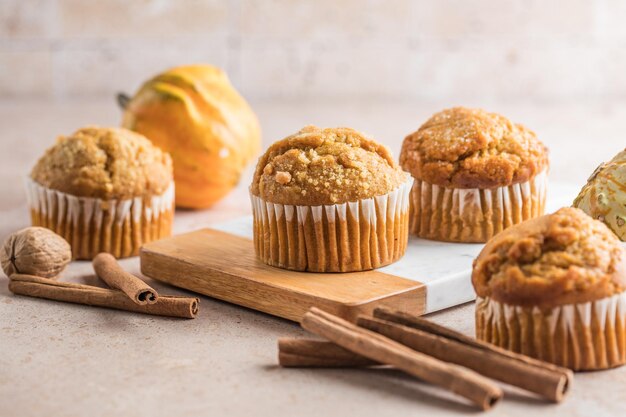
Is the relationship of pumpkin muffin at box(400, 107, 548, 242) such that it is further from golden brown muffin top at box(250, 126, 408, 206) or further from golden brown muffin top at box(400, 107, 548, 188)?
golden brown muffin top at box(250, 126, 408, 206)

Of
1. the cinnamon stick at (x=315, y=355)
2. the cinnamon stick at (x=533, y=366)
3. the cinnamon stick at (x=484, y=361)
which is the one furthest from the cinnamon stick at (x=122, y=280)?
the cinnamon stick at (x=533, y=366)

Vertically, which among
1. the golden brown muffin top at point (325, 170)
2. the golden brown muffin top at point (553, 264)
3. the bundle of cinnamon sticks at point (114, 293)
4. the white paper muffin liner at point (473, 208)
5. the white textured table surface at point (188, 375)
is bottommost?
the white textured table surface at point (188, 375)

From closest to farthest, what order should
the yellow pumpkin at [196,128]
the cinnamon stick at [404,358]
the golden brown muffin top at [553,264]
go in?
1. the cinnamon stick at [404,358]
2. the golden brown muffin top at [553,264]
3. the yellow pumpkin at [196,128]

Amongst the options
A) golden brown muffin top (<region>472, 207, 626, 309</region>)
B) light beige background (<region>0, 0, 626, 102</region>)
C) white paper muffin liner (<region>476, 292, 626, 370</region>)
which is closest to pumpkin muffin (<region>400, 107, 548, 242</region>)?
golden brown muffin top (<region>472, 207, 626, 309</region>)

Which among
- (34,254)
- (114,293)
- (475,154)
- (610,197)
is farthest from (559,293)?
(34,254)

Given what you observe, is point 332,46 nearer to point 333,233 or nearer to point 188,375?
point 333,233

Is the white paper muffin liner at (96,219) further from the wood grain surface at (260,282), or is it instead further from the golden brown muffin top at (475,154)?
Result: the golden brown muffin top at (475,154)
